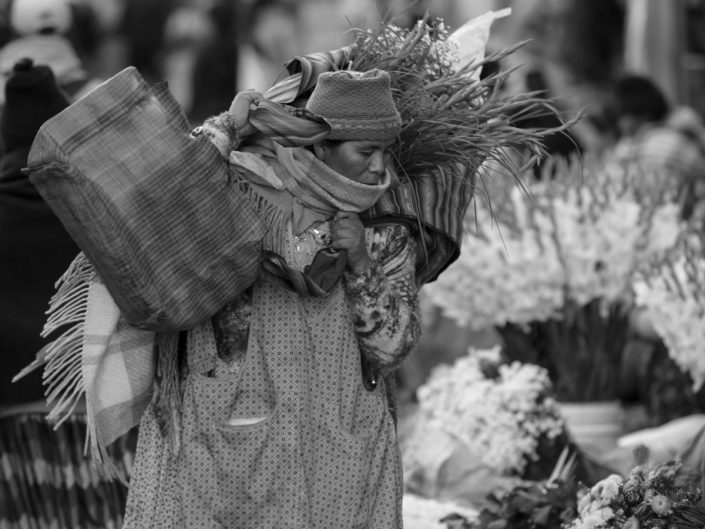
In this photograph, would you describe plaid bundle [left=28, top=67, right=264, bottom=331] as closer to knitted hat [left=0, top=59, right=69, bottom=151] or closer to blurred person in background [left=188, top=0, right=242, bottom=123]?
knitted hat [left=0, top=59, right=69, bottom=151]

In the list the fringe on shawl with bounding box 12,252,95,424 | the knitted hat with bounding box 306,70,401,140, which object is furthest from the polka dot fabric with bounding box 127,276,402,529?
the knitted hat with bounding box 306,70,401,140

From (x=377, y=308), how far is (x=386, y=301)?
0.03 meters

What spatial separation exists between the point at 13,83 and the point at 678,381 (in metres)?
3.00

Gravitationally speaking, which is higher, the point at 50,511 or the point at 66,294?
the point at 66,294

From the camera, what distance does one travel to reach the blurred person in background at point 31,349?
15.2 ft

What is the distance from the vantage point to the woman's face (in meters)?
3.40

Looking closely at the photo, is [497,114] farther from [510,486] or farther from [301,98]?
[510,486]

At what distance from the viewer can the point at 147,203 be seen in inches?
129

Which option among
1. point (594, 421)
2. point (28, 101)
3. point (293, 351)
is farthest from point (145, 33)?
point (293, 351)

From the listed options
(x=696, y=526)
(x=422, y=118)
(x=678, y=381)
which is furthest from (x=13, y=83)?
(x=678, y=381)

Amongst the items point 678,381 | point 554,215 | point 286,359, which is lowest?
point 678,381

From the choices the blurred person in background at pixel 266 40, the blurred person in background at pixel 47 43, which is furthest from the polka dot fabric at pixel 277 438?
the blurred person in background at pixel 266 40

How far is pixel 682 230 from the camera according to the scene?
5.54 metres

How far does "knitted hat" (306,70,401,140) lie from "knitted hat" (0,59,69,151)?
150 centimetres
